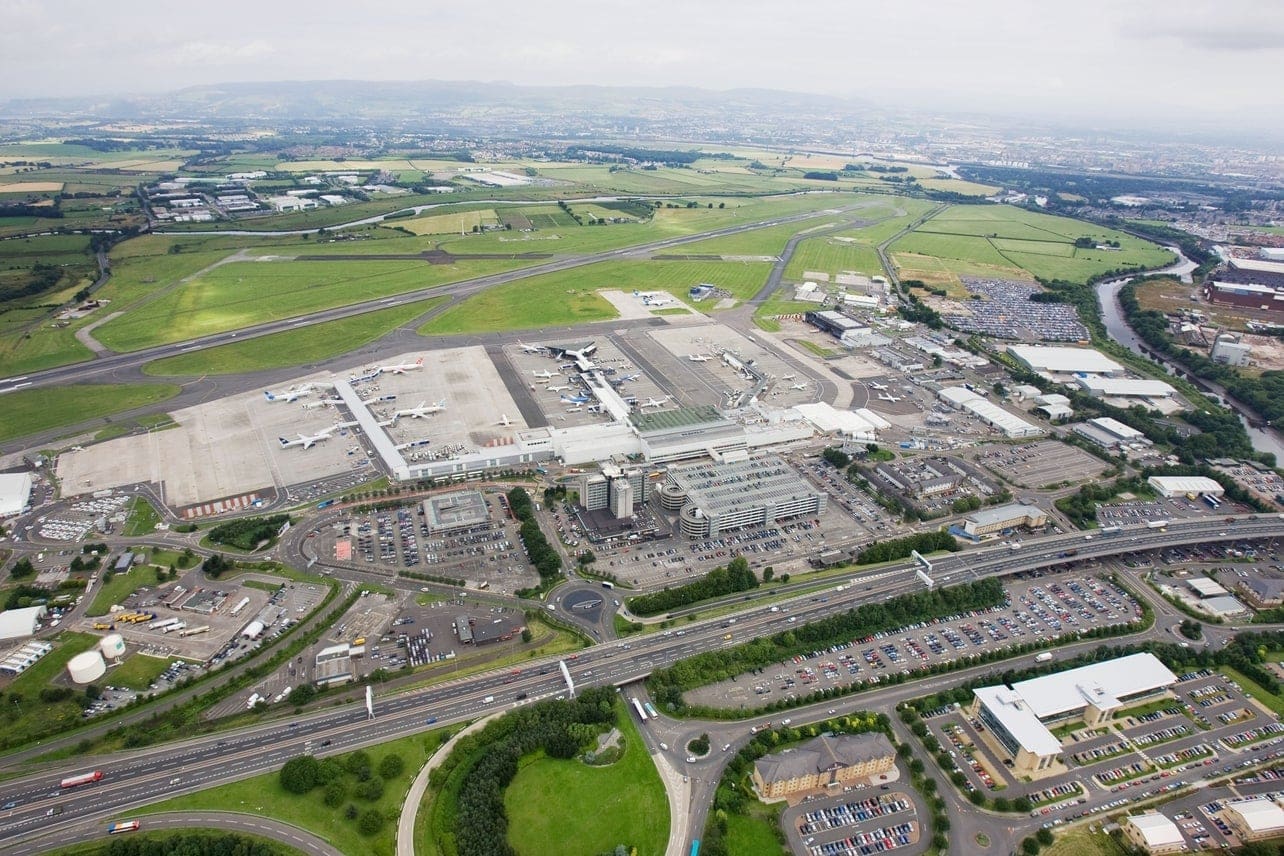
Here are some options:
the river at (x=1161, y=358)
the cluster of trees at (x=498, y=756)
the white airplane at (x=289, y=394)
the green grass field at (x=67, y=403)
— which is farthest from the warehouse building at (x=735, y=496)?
the green grass field at (x=67, y=403)

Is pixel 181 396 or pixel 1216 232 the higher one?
pixel 1216 232

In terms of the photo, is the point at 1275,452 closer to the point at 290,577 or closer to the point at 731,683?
the point at 731,683

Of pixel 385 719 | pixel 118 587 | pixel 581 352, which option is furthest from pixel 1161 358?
pixel 118 587

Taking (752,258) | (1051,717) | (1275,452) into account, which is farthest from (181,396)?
(1275,452)

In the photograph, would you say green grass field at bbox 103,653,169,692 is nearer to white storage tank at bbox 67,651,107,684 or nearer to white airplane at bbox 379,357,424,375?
white storage tank at bbox 67,651,107,684

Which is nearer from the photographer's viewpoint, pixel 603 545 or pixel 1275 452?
pixel 603 545

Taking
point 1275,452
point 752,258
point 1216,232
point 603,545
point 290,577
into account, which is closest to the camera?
point 290,577

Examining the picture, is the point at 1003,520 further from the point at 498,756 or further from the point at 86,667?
the point at 86,667
